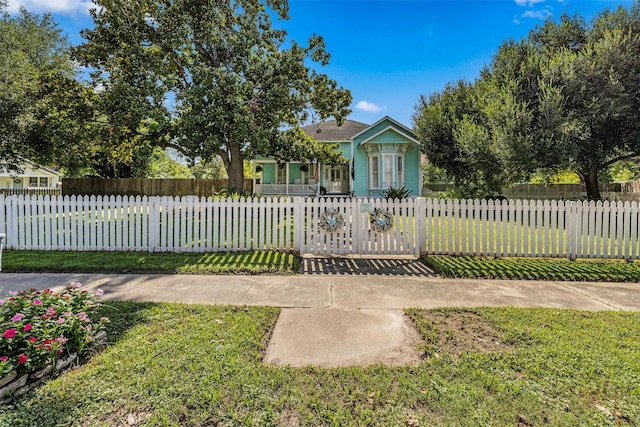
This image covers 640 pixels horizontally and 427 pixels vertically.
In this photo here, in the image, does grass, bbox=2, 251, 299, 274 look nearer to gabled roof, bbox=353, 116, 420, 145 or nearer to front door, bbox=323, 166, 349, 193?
gabled roof, bbox=353, 116, 420, 145

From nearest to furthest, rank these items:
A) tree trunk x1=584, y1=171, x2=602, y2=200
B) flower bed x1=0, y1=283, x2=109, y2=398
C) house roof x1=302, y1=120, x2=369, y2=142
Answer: flower bed x1=0, y1=283, x2=109, y2=398 < tree trunk x1=584, y1=171, x2=602, y2=200 < house roof x1=302, y1=120, x2=369, y2=142

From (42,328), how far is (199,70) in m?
10.9

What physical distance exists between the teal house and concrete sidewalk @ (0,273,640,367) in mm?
13659

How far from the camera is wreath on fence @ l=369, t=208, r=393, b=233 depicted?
702 cm

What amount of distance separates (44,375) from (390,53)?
14.8m

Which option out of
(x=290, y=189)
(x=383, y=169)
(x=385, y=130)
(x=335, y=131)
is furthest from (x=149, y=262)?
(x=335, y=131)

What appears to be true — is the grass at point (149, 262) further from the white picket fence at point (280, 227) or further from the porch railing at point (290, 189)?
the porch railing at point (290, 189)

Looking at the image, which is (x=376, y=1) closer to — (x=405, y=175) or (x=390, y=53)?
(x=390, y=53)

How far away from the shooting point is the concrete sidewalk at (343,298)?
9.98ft

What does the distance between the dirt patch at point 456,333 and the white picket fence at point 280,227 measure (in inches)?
128

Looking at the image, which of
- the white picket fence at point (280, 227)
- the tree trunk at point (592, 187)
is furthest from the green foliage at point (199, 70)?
the tree trunk at point (592, 187)

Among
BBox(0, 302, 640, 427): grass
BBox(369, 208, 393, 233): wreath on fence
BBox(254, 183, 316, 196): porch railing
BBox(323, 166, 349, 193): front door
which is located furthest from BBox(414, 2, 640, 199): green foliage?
BBox(0, 302, 640, 427): grass

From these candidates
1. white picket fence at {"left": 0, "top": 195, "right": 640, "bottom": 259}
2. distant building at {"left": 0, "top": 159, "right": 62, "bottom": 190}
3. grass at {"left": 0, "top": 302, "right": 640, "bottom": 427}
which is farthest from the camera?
distant building at {"left": 0, "top": 159, "right": 62, "bottom": 190}

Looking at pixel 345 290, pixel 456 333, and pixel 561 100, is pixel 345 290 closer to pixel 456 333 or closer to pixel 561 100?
pixel 456 333
